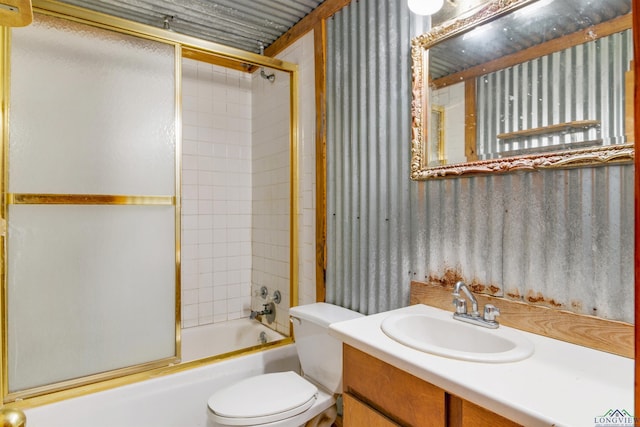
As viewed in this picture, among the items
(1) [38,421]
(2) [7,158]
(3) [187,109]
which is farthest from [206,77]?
(1) [38,421]

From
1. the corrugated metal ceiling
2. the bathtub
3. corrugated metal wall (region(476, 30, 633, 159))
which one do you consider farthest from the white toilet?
the corrugated metal ceiling

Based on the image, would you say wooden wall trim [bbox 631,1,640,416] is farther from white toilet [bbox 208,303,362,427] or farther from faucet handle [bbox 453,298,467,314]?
white toilet [bbox 208,303,362,427]

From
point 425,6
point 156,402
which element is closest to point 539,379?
point 425,6

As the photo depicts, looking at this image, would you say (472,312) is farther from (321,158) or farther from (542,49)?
(321,158)

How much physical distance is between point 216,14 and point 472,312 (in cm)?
220

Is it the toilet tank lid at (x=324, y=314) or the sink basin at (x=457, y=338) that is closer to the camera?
the sink basin at (x=457, y=338)

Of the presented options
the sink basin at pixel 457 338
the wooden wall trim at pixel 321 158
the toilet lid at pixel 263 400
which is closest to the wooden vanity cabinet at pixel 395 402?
the sink basin at pixel 457 338

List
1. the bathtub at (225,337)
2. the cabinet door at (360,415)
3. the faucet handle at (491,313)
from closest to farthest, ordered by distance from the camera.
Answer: the cabinet door at (360,415) < the faucet handle at (491,313) < the bathtub at (225,337)

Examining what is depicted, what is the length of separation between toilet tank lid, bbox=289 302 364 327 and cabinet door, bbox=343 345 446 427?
0.48m

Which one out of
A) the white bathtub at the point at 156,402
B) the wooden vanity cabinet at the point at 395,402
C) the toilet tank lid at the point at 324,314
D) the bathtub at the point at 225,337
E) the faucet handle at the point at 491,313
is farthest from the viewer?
the bathtub at the point at 225,337

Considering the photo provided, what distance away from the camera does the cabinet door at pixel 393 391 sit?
935mm

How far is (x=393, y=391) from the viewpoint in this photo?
1049 mm

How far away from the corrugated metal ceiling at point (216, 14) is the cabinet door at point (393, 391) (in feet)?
6.55

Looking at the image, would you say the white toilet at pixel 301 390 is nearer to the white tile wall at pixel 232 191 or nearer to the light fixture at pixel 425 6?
the white tile wall at pixel 232 191
